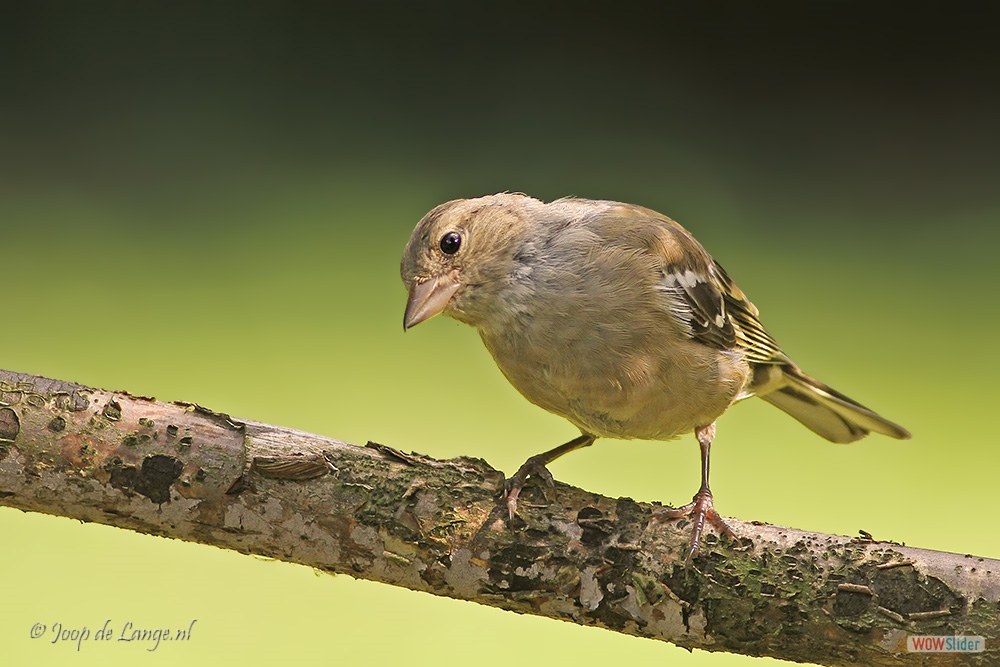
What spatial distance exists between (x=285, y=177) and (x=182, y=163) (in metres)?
0.61

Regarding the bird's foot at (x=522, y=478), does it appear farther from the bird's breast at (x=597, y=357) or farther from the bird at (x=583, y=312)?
the bird's breast at (x=597, y=357)

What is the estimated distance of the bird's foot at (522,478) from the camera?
6.89ft

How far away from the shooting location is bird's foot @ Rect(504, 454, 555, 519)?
2.10m

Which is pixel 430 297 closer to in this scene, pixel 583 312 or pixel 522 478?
pixel 583 312

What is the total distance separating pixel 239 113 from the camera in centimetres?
575

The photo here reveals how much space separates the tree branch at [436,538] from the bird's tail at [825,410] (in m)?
0.90

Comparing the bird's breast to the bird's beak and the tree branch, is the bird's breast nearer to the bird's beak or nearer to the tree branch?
the bird's beak

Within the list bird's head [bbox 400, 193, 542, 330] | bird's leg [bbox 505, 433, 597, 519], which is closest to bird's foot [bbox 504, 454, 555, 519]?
bird's leg [bbox 505, 433, 597, 519]

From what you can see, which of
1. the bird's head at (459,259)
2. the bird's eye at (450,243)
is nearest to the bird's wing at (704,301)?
the bird's head at (459,259)

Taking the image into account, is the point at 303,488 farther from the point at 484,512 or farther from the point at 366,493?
the point at 484,512

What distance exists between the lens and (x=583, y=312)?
2236 millimetres

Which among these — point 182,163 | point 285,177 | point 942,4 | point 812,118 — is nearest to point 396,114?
point 285,177

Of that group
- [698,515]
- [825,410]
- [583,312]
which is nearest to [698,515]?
[698,515]

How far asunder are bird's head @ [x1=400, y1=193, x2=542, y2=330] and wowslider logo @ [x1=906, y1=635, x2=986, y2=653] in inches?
44.7
